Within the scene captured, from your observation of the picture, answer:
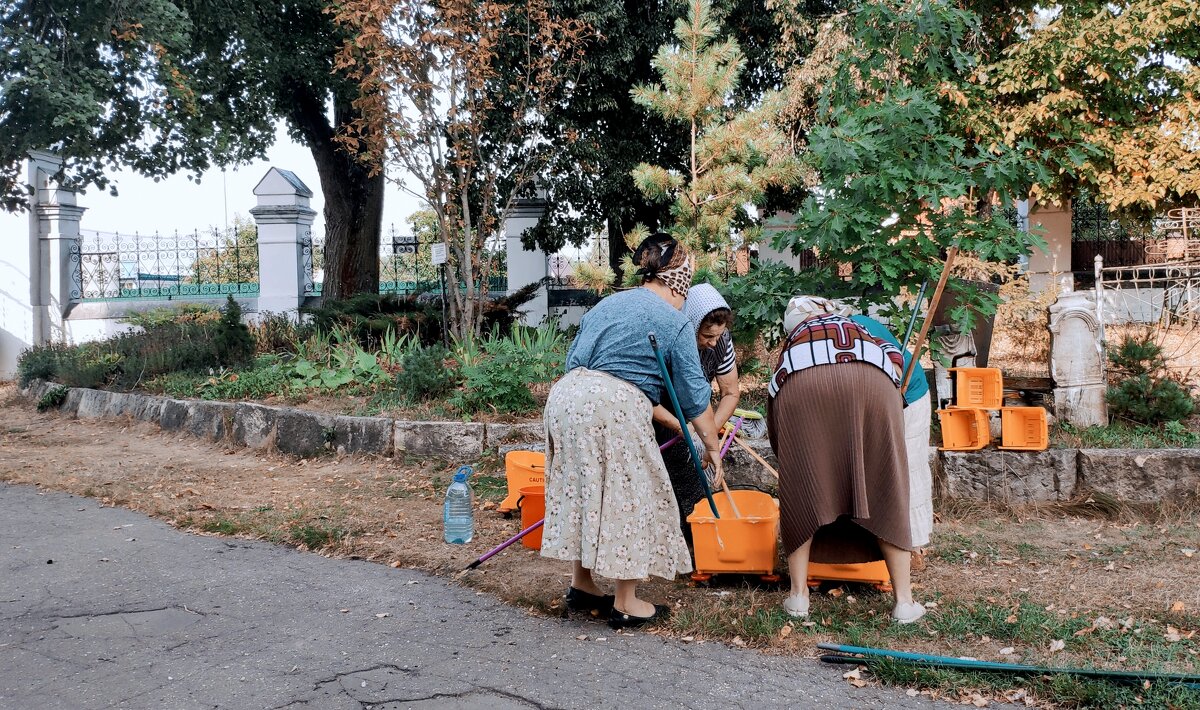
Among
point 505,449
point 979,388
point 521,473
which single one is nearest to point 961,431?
point 979,388

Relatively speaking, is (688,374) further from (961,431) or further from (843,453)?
(961,431)

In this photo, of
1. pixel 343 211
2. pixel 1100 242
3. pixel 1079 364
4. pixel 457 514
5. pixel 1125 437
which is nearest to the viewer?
pixel 457 514

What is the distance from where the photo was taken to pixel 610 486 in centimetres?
389

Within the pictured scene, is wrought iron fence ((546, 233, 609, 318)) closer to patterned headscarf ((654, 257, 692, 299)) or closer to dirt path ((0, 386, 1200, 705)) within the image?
dirt path ((0, 386, 1200, 705))

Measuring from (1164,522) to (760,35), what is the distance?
9.81 metres

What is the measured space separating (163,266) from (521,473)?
13.8 m

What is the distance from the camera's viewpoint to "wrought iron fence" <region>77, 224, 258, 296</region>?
1669 cm

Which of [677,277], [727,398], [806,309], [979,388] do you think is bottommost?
[979,388]

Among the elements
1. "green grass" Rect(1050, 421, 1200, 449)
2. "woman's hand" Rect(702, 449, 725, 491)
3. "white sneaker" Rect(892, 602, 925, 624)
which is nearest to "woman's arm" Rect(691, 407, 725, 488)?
"woman's hand" Rect(702, 449, 725, 491)

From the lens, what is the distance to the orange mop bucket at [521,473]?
19.0 ft

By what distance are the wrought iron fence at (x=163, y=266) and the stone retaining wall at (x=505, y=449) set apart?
4.97 m

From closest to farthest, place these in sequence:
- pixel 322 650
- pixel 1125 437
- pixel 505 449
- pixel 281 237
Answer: pixel 322 650 → pixel 1125 437 → pixel 505 449 → pixel 281 237

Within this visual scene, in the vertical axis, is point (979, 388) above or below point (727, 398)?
below

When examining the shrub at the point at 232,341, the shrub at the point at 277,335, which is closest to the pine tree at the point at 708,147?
the shrub at the point at 232,341
